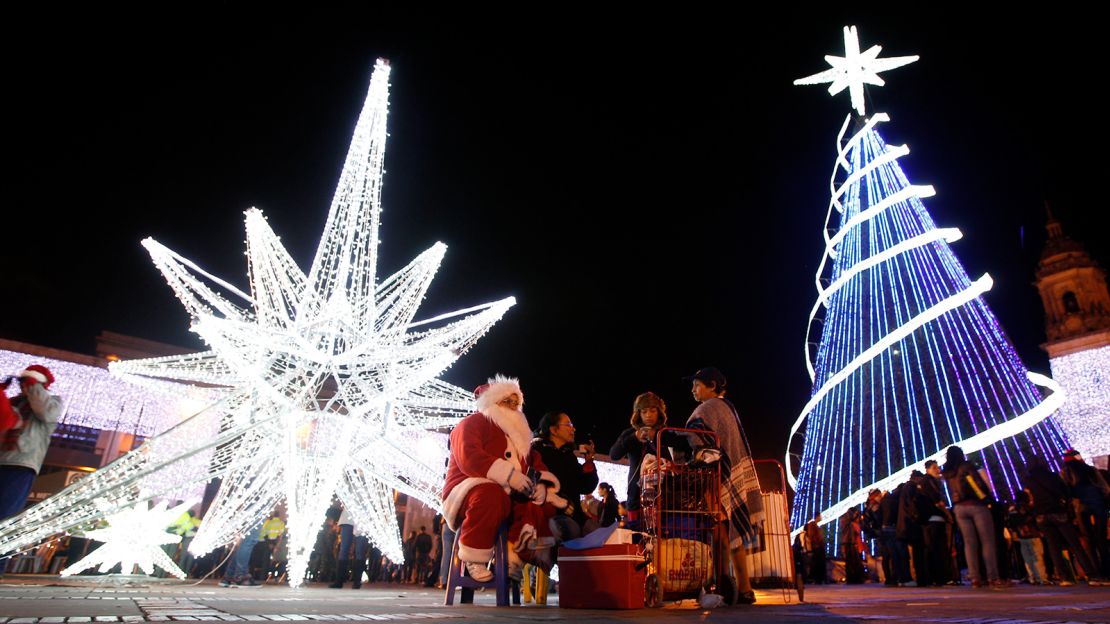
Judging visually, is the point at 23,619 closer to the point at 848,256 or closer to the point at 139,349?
the point at 848,256

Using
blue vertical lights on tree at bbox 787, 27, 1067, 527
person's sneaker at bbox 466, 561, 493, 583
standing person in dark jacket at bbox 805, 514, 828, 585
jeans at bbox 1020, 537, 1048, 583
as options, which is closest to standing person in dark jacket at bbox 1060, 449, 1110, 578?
jeans at bbox 1020, 537, 1048, 583

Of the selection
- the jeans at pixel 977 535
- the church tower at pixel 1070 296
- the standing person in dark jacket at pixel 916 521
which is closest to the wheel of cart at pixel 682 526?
the jeans at pixel 977 535

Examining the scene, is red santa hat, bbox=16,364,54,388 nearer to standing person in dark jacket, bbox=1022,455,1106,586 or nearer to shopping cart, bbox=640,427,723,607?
shopping cart, bbox=640,427,723,607

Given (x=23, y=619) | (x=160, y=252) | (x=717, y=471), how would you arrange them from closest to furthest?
(x=23, y=619), (x=717, y=471), (x=160, y=252)

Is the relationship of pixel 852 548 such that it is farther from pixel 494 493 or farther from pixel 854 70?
pixel 854 70

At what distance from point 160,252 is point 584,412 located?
19908 millimetres

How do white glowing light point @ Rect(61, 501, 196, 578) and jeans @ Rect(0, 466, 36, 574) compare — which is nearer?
jeans @ Rect(0, 466, 36, 574)

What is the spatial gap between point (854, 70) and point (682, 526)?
16.3m

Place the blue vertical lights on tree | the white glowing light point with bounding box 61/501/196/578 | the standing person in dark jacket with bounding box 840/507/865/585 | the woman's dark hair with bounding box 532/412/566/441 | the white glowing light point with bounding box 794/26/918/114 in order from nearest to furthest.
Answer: the woman's dark hair with bounding box 532/412/566/441
the white glowing light point with bounding box 61/501/196/578
the standing person in dark jacket with bounding box 840/507/865/585
the blue vertical lights on tree
the white glowing light point with bounding box 794/26/918/114

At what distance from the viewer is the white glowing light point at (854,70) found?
16172 millimetres

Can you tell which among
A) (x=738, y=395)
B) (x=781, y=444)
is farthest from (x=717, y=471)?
(x=781, y=444)

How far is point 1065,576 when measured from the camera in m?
7.63

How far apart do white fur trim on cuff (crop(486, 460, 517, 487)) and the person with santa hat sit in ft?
14.0

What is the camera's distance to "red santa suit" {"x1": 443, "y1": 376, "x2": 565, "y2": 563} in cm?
399
